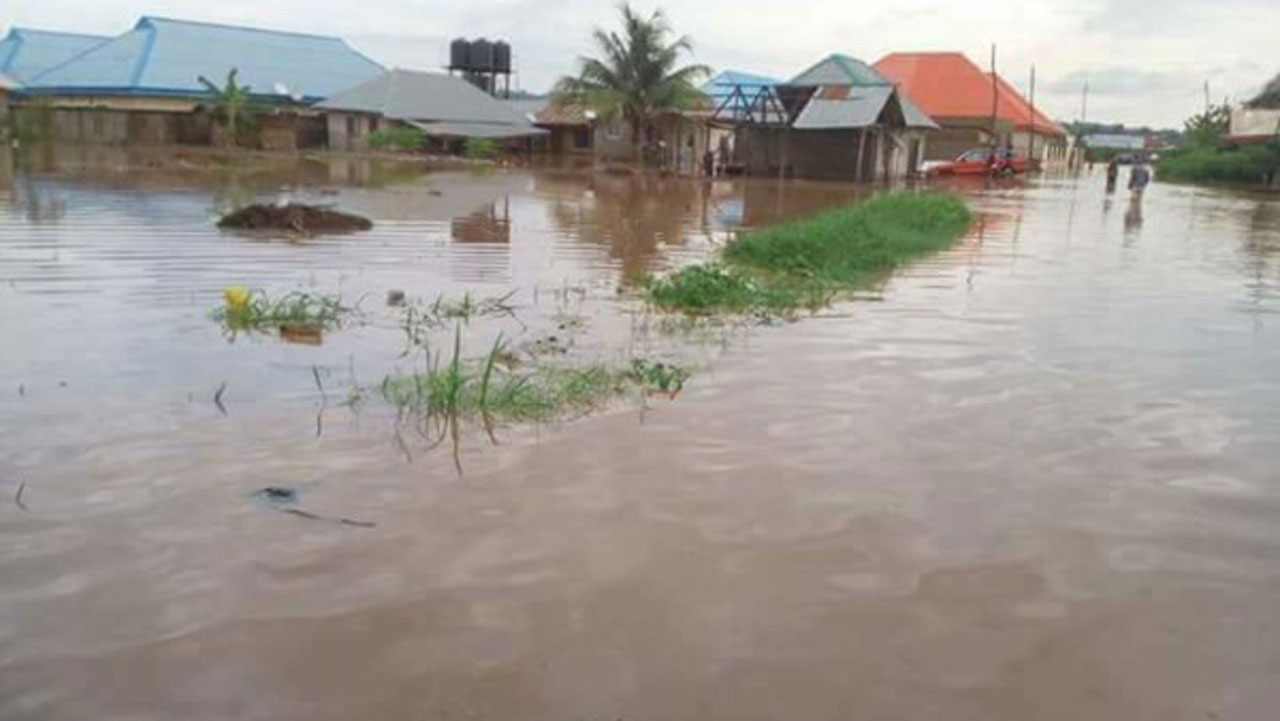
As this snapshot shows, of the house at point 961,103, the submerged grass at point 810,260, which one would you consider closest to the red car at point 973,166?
the house at point 961,103

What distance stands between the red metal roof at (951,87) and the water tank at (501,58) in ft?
71.4

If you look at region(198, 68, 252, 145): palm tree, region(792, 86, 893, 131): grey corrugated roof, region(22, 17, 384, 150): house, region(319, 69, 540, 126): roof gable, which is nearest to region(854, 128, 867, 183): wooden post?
region(792, 86, 893, 131): grey corrugated roof

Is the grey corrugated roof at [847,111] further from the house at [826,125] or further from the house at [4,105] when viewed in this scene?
the house at [4,105]

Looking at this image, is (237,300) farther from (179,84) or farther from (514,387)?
(179,84)

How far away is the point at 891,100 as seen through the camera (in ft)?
128

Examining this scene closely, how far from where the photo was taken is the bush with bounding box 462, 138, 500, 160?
46281mm

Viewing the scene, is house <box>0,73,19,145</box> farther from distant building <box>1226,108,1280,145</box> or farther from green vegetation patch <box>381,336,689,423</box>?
distant building <box>1226,108,1280,145</box>

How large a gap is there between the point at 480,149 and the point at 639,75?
26.2 ft

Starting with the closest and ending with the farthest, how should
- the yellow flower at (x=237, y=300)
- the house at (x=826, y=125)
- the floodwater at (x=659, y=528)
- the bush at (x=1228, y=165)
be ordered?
the floodwater at (x=659, y=528), the yellow flower at (x=237, y=300), the house at (x=826, y=125), the bush at (x=1228, y=165)

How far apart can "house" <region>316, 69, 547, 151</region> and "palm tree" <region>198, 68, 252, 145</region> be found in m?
3.57

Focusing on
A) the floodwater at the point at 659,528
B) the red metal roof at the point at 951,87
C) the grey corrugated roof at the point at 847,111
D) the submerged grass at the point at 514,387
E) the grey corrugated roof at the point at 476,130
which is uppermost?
the red metal roof at the point at 951,87

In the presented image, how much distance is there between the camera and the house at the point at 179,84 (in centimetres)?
4641

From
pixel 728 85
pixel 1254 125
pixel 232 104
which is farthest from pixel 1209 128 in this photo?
pixel 232 104

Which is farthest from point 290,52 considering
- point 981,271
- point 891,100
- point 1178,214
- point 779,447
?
point 779,447
